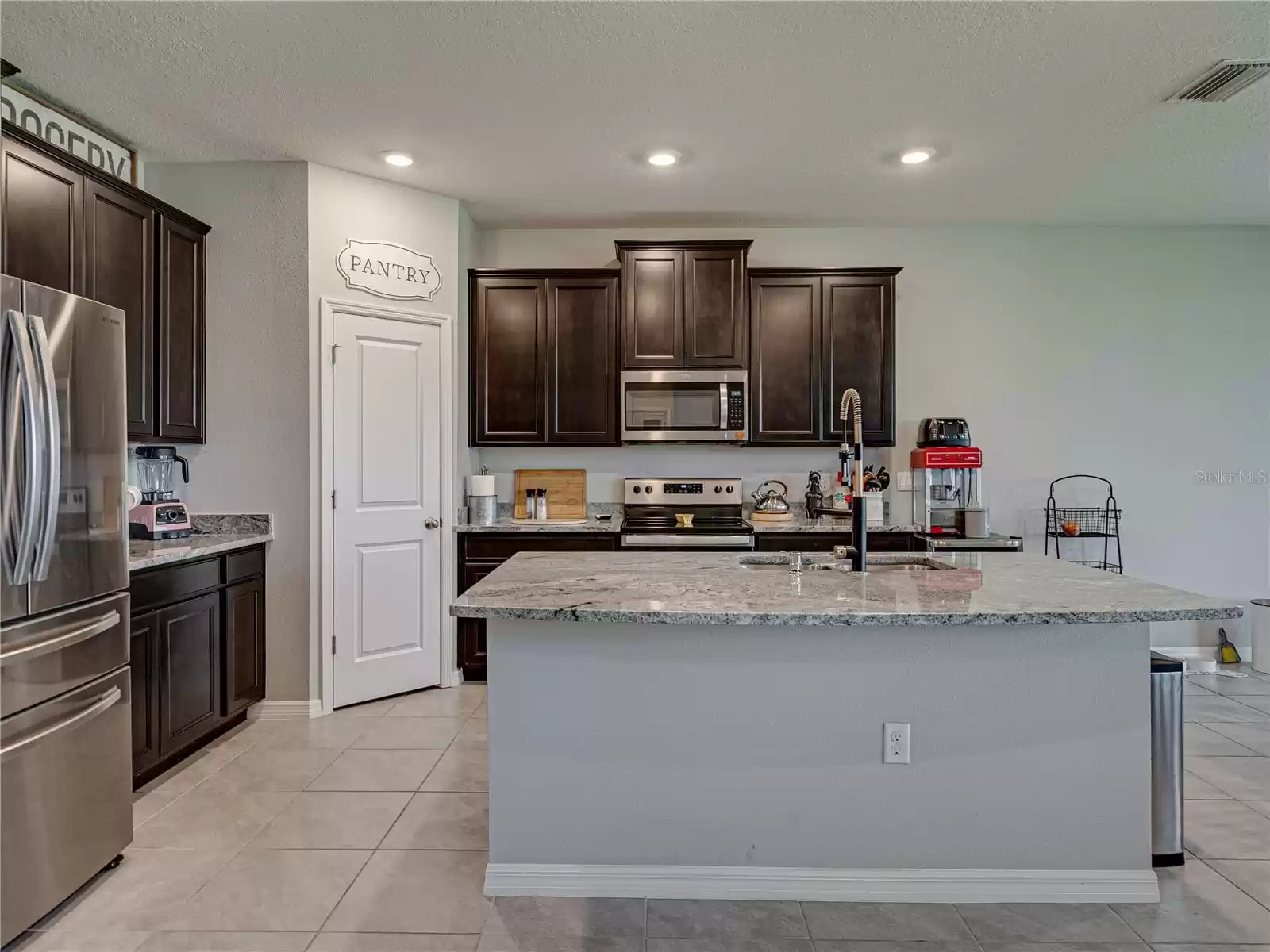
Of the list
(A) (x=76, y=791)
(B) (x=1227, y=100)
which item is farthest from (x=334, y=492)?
(B) (x=1227, y=100)

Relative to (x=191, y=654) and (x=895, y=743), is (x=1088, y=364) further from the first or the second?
(x=191, y=654)

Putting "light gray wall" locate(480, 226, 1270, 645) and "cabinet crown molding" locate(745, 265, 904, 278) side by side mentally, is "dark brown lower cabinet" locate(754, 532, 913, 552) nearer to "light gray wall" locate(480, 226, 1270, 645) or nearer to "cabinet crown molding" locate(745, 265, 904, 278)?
"light gray wall" locate(480, 226, 1270, 645)

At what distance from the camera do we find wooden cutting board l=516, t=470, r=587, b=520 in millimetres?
4617

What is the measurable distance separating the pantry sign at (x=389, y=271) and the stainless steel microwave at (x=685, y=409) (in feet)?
3.99

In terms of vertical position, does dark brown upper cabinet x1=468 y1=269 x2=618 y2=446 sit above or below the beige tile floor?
above

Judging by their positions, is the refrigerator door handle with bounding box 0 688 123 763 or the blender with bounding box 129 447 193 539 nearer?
the refrigerator door handle with bounding box 0 688 123 763

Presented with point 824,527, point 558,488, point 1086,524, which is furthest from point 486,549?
point 1086,524

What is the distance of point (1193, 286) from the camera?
460 cm

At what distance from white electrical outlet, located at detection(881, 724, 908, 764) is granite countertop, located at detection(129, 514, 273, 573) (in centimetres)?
256

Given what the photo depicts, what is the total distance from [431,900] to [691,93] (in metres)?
2.93

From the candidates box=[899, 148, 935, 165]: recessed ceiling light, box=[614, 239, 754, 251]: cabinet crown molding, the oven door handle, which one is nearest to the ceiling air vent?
box=[899, 148, 935, 165]: recessed ceiling light

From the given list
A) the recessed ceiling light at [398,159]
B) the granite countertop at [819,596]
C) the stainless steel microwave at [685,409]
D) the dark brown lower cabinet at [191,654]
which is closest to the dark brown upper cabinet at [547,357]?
the stainless steel microwave at [685,409]

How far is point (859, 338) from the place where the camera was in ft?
14.1

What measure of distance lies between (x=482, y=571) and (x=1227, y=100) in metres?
4.01
